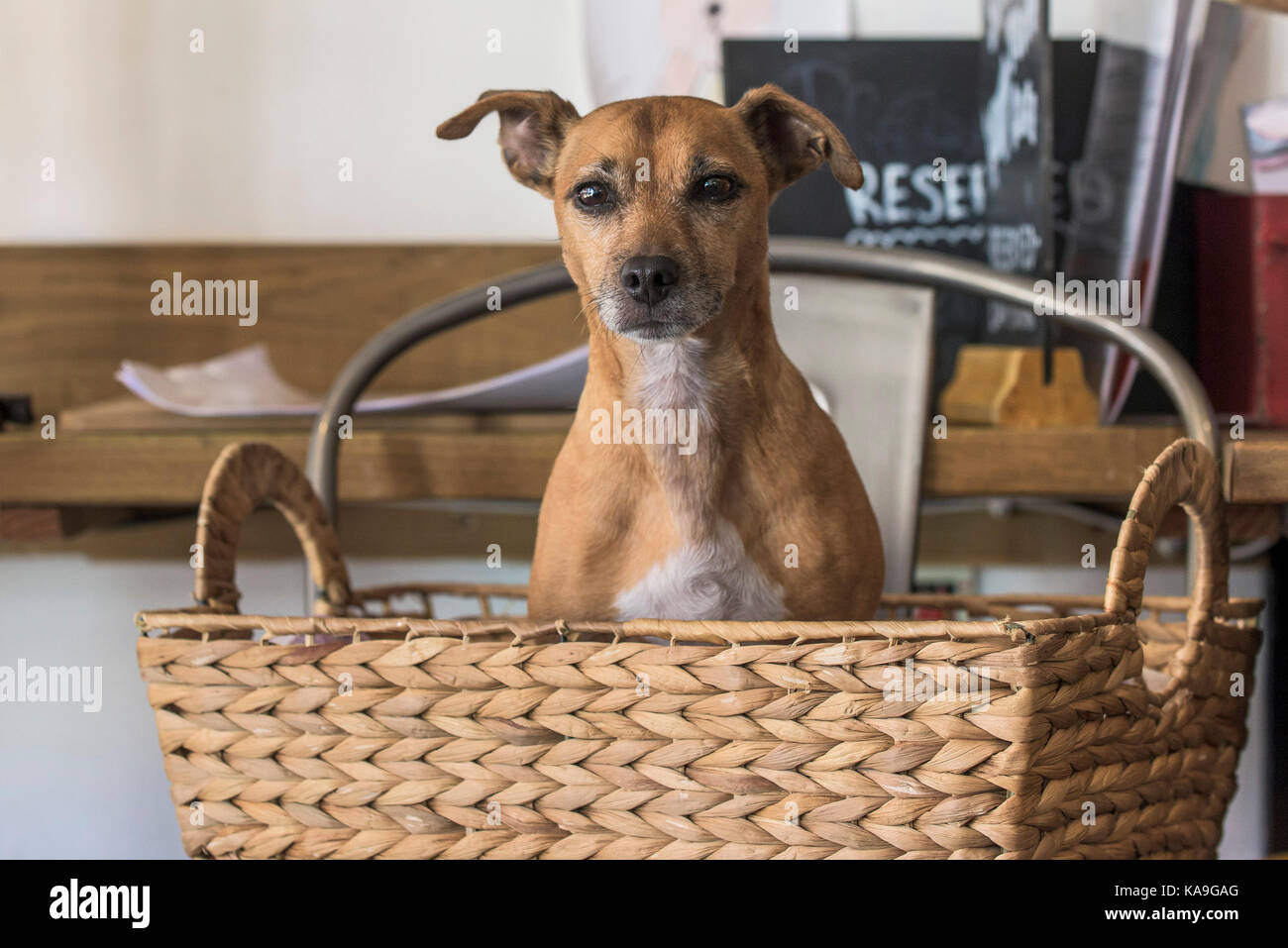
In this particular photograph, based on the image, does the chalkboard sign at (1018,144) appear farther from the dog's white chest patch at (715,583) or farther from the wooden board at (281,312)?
the wooden board at (281,312)

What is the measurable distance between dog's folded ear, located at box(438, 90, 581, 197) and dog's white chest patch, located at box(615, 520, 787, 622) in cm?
42

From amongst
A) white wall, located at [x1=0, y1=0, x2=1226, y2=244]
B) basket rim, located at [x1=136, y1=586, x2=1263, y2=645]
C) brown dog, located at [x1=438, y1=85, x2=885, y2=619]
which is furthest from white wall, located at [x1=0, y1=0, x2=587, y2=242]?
basket rim, located at [x1=136, y1=586, x2=1263, y2=645]

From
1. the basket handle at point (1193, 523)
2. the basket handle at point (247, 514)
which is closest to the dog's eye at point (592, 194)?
the basket handle at point (247, 514)

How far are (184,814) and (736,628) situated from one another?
0.41 metres

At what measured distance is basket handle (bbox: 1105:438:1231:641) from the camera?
0.71m

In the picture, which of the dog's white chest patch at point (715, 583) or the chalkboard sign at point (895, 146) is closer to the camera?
the dog's white chest patch at point (715, 583)

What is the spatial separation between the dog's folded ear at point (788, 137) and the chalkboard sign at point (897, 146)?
0.47m

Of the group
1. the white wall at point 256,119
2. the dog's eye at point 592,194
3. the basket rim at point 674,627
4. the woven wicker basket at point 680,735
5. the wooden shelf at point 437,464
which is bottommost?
the woven wicker basket at point 680,735

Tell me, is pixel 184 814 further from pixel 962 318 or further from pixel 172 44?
pixel 172 44

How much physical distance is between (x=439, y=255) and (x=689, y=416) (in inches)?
36.1

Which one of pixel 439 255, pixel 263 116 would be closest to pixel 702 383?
pixel 439 255

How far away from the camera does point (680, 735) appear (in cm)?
66

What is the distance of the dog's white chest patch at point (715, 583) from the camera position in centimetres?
90
